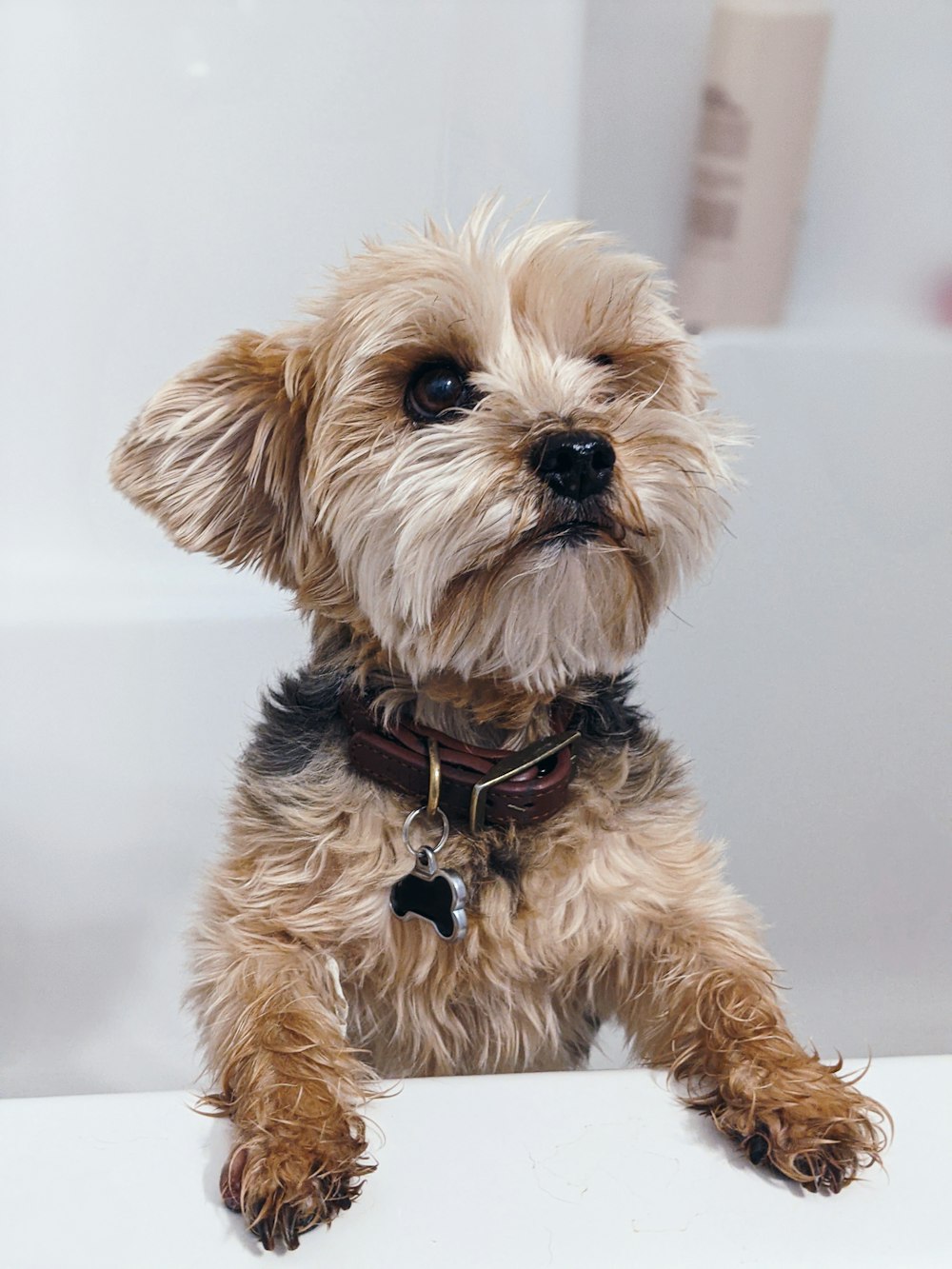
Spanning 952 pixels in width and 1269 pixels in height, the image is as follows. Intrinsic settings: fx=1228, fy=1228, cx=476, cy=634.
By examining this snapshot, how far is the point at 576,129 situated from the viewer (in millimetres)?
2047

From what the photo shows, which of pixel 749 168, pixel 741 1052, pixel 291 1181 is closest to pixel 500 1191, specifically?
pixel 291 1181

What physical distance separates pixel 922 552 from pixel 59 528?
131cm

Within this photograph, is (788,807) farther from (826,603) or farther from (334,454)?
(334,454)

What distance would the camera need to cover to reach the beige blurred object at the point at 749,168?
6.86 ft

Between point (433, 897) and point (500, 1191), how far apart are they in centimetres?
26

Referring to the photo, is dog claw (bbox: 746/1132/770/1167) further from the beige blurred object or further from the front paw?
the beige blurred object

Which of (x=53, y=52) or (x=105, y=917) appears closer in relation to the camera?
(x=105, y=917)

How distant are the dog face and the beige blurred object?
112 centimetres

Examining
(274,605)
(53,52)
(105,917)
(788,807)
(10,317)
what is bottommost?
(105,917)

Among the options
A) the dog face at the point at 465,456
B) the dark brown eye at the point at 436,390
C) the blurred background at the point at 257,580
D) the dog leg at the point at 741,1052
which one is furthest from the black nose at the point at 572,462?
the blurred background at the point at 257,580

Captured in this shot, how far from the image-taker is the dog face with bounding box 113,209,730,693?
0.87m

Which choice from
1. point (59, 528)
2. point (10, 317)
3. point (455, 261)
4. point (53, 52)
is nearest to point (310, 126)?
point (53, 52)

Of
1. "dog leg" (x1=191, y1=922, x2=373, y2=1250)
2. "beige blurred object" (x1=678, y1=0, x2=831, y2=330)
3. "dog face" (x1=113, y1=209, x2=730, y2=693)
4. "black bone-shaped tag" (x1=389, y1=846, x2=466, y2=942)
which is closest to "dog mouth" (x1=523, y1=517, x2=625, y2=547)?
"dog face" (x1=113, y1=209, x2=730, y2=693)

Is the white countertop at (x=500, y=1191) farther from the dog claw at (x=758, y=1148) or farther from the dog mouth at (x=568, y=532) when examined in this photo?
the dog mouth at (x=568, y=532)
